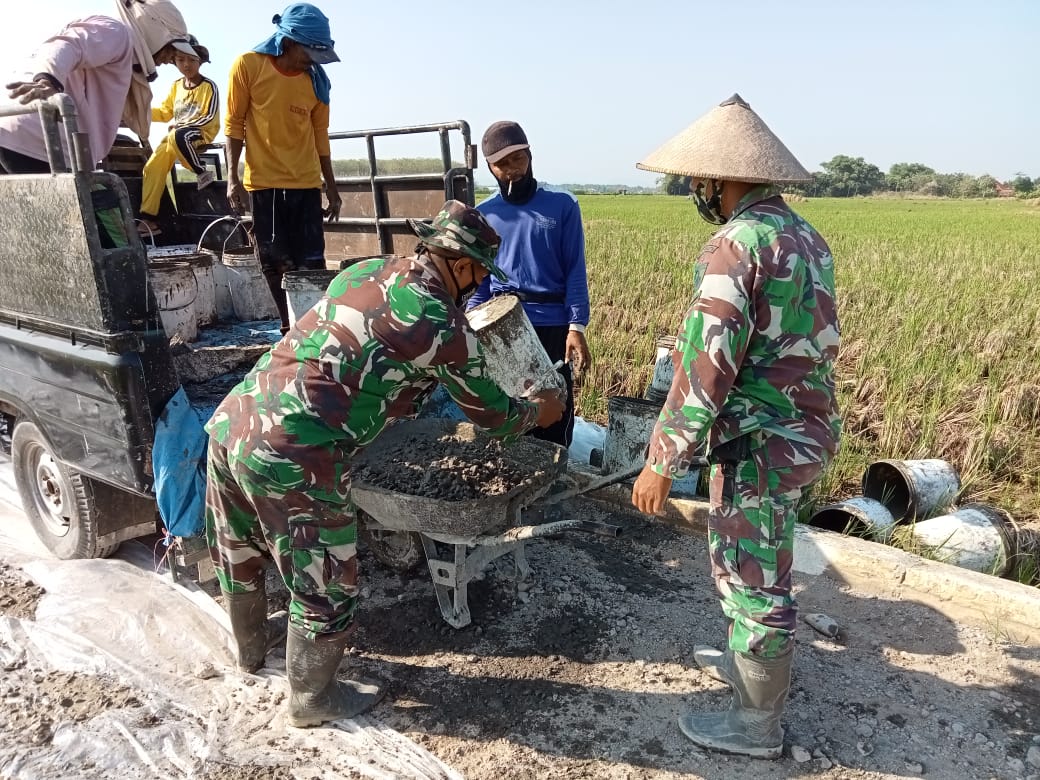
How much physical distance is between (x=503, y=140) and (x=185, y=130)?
3.55 meters

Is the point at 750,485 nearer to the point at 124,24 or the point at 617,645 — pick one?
the point at 617,645

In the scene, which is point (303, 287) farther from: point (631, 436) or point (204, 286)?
point (631, 436)

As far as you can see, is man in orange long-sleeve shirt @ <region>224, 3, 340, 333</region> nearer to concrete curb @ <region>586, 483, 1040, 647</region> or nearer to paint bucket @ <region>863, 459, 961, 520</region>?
concrete curb @ <region>586, 483, 1040, 647</region>

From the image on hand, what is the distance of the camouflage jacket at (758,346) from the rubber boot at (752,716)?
67cm

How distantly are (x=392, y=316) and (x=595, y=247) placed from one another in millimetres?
11182

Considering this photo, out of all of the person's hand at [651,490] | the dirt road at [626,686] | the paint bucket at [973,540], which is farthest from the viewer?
the paint bucket at [973,540]

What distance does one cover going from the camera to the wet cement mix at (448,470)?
292 centimetres

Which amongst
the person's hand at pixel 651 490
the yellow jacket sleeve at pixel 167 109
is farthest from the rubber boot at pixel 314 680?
the yellow jacket sleeve at pixel 167 109

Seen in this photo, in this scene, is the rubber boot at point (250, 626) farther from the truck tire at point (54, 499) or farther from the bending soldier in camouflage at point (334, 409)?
the truck tire at point (54, 499)

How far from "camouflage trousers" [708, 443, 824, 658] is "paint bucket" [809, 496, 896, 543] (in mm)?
1582

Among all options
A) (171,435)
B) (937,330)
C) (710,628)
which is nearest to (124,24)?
(171,435)

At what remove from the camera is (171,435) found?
2.71m

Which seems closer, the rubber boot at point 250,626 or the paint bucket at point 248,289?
the rubber boot at point 250,626

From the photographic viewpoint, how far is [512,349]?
3.07 m
